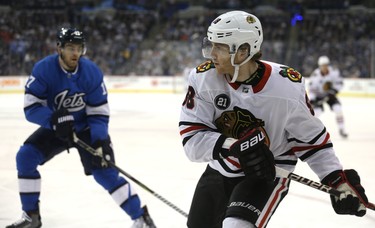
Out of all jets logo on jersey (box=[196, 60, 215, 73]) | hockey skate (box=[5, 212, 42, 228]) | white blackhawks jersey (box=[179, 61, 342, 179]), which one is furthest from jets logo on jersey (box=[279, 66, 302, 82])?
hockey skate (box=[5, 212, 42, 228])

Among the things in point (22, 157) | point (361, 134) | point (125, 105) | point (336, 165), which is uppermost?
point (336, 165)

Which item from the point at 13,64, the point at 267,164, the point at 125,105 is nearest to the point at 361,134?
the point at 125,105

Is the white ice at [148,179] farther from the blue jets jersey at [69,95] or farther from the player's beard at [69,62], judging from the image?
the player's beard at [69,62]

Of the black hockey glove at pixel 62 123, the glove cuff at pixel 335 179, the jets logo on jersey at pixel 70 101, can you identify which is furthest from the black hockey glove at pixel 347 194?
the jets logo on jersey at pixel 70 101

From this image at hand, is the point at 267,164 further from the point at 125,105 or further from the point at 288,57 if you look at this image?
the point at 288,57

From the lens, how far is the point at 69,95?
3084 millimetres

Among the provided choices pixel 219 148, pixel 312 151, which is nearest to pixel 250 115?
pixel 219 148

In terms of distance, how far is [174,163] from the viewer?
5309 mm

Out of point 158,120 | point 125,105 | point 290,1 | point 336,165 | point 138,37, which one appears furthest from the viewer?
point 290,1

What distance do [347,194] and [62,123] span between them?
60.2 inches

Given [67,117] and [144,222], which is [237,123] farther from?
[144,222]

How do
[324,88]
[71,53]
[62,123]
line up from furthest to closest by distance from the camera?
[324,88] < [71,53] < [62,123]

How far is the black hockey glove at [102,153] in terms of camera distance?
118 inches

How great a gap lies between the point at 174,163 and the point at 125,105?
5569 mm
